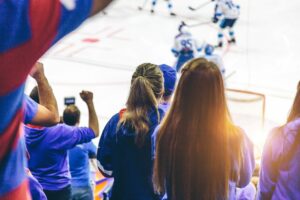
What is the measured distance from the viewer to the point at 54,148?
2934mm

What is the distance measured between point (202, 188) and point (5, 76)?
1388 mm

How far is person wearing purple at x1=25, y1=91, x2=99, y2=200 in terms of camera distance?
288 centimetres

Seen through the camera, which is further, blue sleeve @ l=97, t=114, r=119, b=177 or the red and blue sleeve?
blue sleeve @ l=97, t=114, r=119, b=177

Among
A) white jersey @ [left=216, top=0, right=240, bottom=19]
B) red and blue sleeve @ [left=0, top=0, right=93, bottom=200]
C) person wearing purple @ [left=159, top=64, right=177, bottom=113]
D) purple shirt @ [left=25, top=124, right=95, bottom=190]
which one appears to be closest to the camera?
red and blue sleeve @ [left=0, top=0, right=93, bottom=200]

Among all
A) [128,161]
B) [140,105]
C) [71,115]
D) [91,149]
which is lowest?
[91,149]

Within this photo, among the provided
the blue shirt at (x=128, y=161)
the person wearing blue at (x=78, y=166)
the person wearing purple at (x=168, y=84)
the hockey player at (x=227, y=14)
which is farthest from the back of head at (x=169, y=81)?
the hockey player at (x=227, y=14)

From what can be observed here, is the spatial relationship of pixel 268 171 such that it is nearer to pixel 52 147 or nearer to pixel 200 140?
pixel 200 140

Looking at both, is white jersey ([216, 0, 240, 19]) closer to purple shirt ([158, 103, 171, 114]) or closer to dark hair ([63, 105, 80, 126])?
dark hair ([63, 105, 80, 126])

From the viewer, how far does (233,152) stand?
2.07m

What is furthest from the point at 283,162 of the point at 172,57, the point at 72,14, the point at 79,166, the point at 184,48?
the point at 172,57

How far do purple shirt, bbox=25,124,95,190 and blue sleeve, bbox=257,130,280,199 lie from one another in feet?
3.53

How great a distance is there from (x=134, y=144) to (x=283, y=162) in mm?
687

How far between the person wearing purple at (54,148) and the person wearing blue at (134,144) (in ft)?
1.26

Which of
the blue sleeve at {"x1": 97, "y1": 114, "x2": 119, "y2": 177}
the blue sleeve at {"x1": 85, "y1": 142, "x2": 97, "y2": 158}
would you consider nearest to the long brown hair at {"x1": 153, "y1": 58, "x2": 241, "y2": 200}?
the blue sleeve at {"x1": 97, "y1": 114, "x2": 119, "y2": 177}
